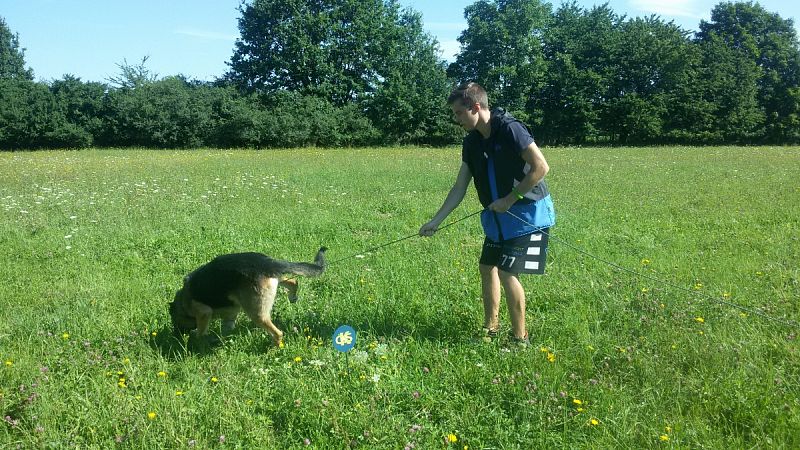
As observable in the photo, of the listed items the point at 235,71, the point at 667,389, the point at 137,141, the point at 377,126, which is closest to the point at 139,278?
the point at 667,389

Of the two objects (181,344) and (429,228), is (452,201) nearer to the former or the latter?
(429,228)

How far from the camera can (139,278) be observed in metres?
6.05

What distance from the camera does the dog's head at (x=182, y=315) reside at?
4547 millimetres

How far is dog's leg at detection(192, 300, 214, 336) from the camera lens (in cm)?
445

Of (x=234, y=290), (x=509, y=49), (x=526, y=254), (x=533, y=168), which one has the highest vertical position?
(x=509, y=49)

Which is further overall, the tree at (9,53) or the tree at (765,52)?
the tree at (9,53)

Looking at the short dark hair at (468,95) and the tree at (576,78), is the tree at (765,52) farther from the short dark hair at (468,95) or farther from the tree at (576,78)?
the short dark hair at (468,95)

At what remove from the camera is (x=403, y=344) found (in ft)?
14.3

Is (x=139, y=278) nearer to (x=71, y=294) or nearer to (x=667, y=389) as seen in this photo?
(x=71, y=294)

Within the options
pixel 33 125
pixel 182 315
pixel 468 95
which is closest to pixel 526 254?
pixel 468 95

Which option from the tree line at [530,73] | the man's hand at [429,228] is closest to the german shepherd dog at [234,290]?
the man's hand at [429,228]

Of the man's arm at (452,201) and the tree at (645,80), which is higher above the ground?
the tree at (645,80)

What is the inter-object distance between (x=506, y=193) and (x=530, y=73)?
4406cm

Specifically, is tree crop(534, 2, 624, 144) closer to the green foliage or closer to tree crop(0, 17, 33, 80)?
the green foliage
